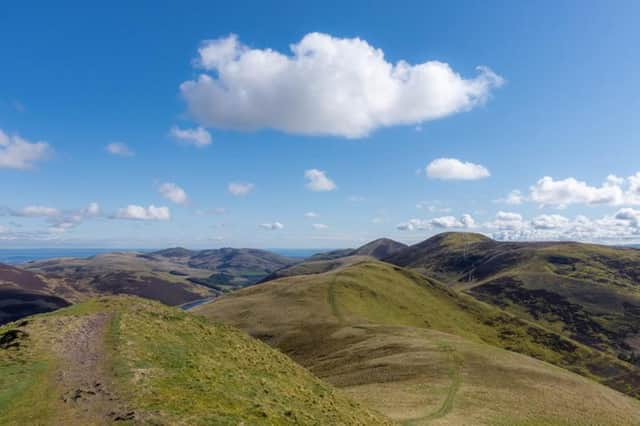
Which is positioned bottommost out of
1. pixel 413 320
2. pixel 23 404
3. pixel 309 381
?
pixel 413 320

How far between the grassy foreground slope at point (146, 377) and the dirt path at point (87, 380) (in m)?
0.06

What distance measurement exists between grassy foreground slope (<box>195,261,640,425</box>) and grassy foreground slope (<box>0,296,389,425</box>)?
12.9 meters

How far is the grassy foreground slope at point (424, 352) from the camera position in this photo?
45.0 metres

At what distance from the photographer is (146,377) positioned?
2812cm

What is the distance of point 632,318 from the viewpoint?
591 ft

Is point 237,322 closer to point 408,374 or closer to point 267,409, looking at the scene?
point 408,374

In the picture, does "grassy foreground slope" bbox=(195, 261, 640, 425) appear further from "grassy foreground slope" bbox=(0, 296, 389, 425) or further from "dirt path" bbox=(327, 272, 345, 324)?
"grassy foreground slope" bbox=(0, 296, 389, 425)

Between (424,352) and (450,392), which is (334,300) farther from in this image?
(450,392)

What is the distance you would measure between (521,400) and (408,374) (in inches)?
610

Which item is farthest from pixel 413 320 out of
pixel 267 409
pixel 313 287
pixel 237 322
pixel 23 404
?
pixel 23 404

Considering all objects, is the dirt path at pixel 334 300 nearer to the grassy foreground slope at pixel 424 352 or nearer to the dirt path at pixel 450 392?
the grassy foreground slope at pixel 424 352

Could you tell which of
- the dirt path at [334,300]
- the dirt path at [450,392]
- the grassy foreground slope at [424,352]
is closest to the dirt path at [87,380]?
the dirt path at [450,392]

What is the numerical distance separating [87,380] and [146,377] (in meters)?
3.71

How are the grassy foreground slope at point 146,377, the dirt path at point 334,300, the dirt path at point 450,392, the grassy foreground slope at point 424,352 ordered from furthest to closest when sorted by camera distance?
the dirt path at point 334,300 < the grassy foreground slope at point 424,352 < the dirt path at point 450,392 < the grassy foreground slope at point 146,377
